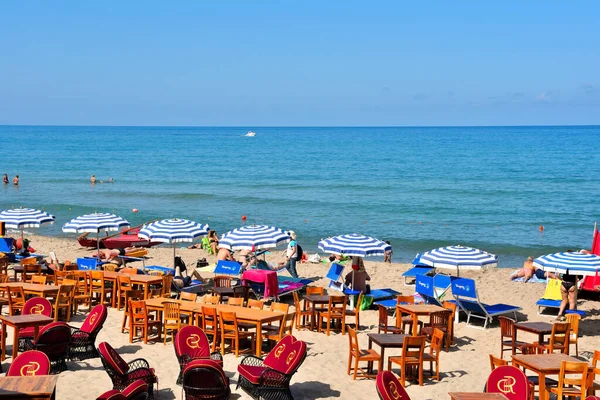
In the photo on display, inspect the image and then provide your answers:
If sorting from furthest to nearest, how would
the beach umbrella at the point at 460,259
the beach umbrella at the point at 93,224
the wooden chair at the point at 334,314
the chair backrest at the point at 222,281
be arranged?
the beach umbrella at the point at 93,224, the chair backrest at the point at 222,281, the beach umbrella at the point at 460,259, the wooden chair at the point at 334,314

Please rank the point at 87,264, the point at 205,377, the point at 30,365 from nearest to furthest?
the point at 30,365, the point at 205,377, the point at 87,264

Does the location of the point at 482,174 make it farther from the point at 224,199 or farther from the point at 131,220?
the point at 131,220

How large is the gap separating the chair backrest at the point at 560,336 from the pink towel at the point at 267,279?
5.97m

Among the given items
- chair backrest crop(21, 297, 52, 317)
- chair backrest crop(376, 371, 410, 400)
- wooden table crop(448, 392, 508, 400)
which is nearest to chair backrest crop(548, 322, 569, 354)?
wooden table crop(448, 392, 508, 400)

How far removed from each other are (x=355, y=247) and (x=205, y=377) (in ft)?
24.0

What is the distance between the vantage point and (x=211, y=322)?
39.6ft

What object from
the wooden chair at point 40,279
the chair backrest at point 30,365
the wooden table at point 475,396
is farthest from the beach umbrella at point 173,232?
the wooden table at point 475,396

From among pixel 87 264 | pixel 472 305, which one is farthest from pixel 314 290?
pixel 87 264

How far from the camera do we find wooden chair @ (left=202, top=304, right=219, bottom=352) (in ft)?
38.1

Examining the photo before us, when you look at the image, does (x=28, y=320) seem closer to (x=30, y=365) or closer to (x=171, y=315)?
(x=30, y=365)

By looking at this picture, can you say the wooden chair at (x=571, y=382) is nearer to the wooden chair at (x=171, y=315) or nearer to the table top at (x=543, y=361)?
the table top at (x=543, y=361)

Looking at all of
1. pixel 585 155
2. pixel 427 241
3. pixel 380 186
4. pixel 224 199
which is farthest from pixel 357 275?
pixel 585 155

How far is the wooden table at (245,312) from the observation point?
11.3 meters

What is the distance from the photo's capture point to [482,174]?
211ft
